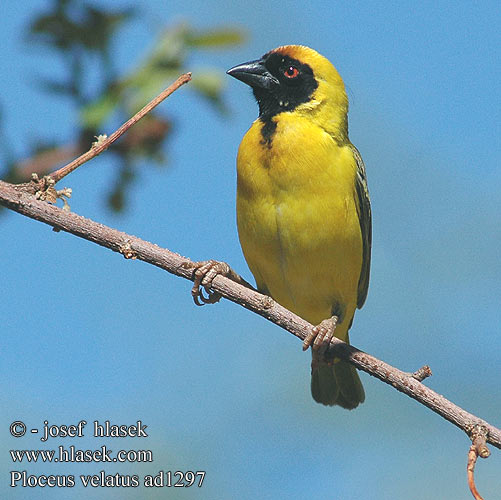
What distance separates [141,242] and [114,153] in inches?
38.0

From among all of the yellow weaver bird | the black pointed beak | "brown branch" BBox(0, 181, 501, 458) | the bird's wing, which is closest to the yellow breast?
the yellow weaver bird

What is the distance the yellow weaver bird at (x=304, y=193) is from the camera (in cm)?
421

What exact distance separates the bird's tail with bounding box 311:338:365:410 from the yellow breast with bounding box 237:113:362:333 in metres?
0.93

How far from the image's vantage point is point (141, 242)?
2.85 meters

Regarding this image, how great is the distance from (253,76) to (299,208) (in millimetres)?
1034

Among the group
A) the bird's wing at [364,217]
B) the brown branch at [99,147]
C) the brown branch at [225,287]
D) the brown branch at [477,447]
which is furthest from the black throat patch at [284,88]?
the brown branch at [477,447]

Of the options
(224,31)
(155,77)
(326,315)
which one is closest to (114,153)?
(155,77)

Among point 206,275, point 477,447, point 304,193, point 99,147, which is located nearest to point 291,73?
point 304,193

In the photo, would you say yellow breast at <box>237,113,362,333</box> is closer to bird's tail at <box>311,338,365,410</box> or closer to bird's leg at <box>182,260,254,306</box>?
bird's leg at <box>182,260,254,306</box>

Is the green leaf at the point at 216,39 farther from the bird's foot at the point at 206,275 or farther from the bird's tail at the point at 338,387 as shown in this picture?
the bird's tail at the point at 338,387

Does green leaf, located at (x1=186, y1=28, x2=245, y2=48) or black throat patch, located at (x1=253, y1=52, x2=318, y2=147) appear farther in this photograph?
black throat patch, located at (x1=253, y1=52, x2=318, y2=147)

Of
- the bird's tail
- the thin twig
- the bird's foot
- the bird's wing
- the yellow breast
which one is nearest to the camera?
the thin twig

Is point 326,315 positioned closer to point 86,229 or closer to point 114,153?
point 114,153

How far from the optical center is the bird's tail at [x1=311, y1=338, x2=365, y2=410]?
5273 mm
